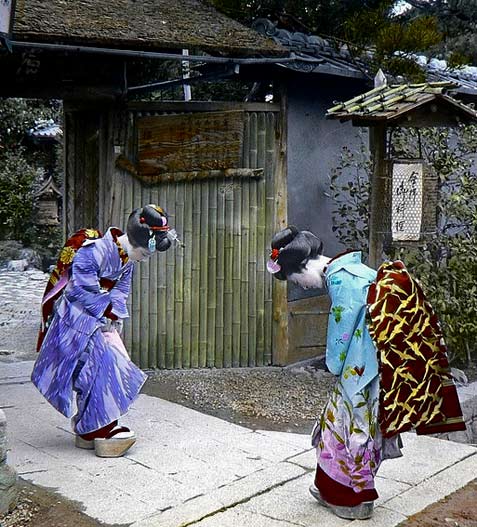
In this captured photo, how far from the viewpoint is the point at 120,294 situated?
587cm

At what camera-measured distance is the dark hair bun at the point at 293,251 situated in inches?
193

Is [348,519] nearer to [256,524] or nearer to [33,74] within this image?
[256,524]

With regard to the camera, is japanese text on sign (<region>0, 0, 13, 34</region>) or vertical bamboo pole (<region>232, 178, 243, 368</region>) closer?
japanese text on sign (<region>0, 0, 13, 34</region>)

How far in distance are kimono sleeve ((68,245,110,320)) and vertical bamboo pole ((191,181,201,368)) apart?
9.26 ft

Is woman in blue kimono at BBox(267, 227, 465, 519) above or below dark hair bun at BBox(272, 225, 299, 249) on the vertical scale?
below

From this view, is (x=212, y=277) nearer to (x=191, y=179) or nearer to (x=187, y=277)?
(x=187, y=277)

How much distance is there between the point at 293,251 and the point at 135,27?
329cm

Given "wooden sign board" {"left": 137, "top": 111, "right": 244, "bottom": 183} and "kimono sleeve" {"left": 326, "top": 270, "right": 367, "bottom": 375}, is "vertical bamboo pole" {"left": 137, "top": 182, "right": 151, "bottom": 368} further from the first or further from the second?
"kimono sleeve" {"left": 326, "top": 270, "right": 367, "bottom": 375}

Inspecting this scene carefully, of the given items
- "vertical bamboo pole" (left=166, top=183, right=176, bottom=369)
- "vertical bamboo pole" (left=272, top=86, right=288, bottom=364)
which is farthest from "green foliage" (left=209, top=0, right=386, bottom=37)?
"vertical bamboo pole" (left=166, top=183, right=176, bottom=369)

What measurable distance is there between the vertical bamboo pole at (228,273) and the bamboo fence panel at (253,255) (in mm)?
207

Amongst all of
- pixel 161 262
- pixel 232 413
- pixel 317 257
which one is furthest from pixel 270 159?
pixel 317 257

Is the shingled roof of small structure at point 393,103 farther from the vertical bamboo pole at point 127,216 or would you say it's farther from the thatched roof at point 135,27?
the vertical bamboo pole at point 127,216

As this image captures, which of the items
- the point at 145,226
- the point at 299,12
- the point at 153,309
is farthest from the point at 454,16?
the point at 145,226

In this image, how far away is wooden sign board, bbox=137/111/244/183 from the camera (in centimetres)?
788
